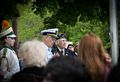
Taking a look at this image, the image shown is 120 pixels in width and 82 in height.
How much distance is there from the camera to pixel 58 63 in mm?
3133

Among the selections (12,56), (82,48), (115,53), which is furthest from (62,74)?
(12,56)

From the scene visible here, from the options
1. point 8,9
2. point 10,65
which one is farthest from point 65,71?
point 8,9

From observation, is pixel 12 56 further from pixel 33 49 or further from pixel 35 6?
pixel 35 6

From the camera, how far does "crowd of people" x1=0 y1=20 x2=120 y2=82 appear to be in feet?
10.1

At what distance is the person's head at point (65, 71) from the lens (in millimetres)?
3045

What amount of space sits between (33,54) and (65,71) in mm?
2062

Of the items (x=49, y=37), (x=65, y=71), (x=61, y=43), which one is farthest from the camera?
(x=61, y=43)

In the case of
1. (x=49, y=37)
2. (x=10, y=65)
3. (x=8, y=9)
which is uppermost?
(x=8, y=9)

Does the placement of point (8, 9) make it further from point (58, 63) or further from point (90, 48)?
point (58, 63)

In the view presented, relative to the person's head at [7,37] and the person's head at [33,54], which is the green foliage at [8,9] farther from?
the person's head at [33,54]

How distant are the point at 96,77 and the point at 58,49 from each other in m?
5.37

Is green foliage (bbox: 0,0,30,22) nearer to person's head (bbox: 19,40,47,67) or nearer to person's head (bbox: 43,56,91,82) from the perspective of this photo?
person's head (bbox: 19,40,47,67)

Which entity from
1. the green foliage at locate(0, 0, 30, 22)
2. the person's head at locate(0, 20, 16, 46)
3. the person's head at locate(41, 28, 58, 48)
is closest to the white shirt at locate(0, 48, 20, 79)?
the person's head at locate(0, 20, 16, 46)

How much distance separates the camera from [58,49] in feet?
31.1
